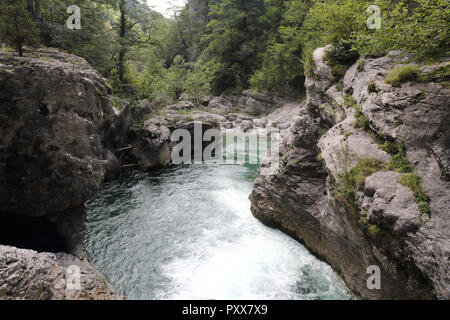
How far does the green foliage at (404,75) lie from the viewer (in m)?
6.47

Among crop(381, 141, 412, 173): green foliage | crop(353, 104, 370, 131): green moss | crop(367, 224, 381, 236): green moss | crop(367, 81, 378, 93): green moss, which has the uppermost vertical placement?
crop(367, 81, 378, 93): green moss

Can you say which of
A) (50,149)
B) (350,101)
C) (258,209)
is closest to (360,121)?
(350,101)

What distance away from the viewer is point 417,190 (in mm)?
4914

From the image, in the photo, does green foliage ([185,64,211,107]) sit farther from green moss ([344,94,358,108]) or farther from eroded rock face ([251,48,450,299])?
green moss ([344,94,358,108])

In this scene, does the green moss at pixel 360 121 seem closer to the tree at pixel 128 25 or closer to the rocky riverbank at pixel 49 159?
the rocky riverbank at pixel 49 159

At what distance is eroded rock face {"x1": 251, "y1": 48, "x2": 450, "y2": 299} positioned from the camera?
4.52m

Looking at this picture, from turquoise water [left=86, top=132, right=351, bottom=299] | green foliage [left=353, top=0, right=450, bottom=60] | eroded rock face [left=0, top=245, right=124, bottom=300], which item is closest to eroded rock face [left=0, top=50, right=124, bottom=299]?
eroded rock face [left=0, top=245, right=124, bottom=300]

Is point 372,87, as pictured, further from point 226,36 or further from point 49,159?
point 226,36

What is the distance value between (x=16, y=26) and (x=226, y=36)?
46.3 meters

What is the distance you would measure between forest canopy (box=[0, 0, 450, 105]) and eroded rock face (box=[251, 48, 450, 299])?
1257 mm

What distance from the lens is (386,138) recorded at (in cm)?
614

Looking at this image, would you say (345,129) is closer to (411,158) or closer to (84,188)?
(411,158)

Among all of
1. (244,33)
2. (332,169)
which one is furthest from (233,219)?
(244,33)
